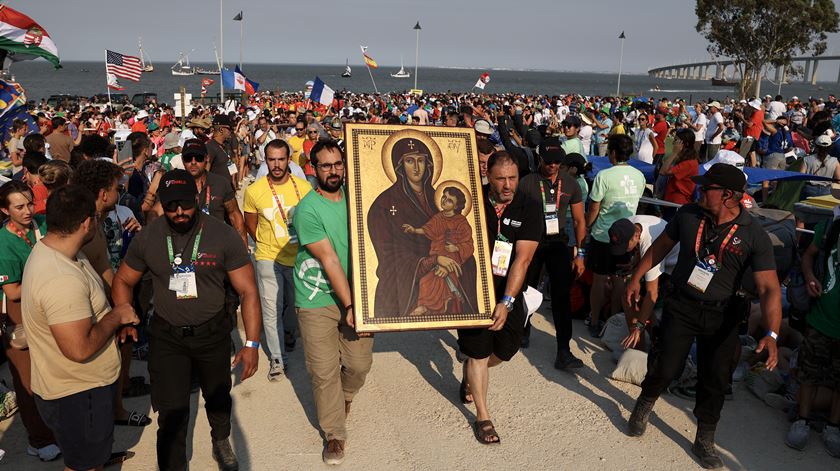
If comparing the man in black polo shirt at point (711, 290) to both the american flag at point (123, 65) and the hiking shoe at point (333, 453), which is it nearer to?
the hiking shoe at point (333, 453)

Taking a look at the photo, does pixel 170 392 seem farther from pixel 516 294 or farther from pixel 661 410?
pixel 661 410

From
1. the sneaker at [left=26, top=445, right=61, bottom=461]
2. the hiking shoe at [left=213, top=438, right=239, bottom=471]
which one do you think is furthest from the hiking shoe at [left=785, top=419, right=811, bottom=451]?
the sneaker at [left=26, top=445, right=61, bottom=461]

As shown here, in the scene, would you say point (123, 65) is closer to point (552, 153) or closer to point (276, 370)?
point (276, 370)

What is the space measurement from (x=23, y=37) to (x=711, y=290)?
10.6 m

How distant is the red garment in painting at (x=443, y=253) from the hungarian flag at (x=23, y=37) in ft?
28.9

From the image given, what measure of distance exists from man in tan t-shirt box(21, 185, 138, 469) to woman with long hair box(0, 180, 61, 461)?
0.73 m

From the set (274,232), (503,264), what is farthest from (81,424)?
(503,264)

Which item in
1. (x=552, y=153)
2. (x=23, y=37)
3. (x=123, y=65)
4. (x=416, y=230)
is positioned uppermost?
(x=123, y=65)

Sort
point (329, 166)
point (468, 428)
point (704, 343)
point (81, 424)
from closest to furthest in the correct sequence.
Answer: point (81, 424) < point (329, 166) < point (704, 343) < point (468, 428)

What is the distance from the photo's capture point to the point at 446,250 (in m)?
4.09

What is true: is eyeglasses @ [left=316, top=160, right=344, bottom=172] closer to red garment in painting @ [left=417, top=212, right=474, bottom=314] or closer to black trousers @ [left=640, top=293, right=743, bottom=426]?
red garment in painting @ [left=417, top=212, right=474, bottom=314]

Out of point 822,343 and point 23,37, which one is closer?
point 822,343

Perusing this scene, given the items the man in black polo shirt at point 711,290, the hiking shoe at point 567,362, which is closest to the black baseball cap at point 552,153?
the man in black polo shirt at point 711,290

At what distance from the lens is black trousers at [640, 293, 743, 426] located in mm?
4277
